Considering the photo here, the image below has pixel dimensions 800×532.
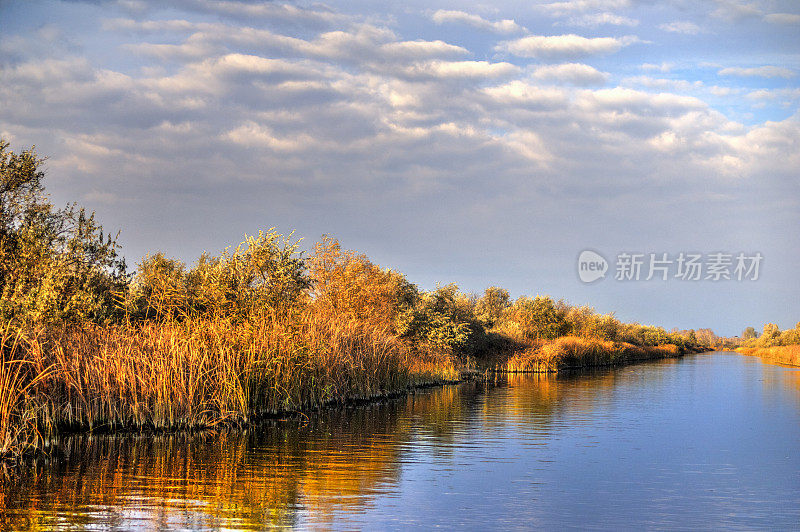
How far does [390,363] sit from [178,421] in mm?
13008

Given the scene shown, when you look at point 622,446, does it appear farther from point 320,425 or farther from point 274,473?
point 274,473

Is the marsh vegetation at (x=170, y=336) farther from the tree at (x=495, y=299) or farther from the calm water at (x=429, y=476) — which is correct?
the tree at (x=495, y=299)

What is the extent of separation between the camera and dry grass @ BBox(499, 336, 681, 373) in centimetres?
5334

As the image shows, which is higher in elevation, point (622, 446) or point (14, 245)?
point (14, 245)

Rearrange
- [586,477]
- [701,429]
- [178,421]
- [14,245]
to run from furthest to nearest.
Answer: [14,245] < [701,429] < [178,421] < [586,477]

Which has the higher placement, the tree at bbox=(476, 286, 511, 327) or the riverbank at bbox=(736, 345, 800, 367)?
the tree at bbox=(476, 286, 511, 327)

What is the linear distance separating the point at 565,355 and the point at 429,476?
4552 cm

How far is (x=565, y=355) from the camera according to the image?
57.3 metres

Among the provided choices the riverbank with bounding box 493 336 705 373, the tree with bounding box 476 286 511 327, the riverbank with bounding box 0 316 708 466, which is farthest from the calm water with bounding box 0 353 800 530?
the tree with bounding box 476 286 511 327

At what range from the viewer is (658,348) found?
96.7 m

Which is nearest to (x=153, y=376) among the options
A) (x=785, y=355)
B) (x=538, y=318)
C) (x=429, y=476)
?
(x=429, y=476)

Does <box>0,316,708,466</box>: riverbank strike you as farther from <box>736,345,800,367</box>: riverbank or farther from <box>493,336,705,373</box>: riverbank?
<box>736,345,800,367</box>: riverbank

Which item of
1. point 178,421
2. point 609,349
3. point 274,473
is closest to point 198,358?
point 178,421

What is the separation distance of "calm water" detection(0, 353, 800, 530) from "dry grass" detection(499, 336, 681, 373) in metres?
29.6
